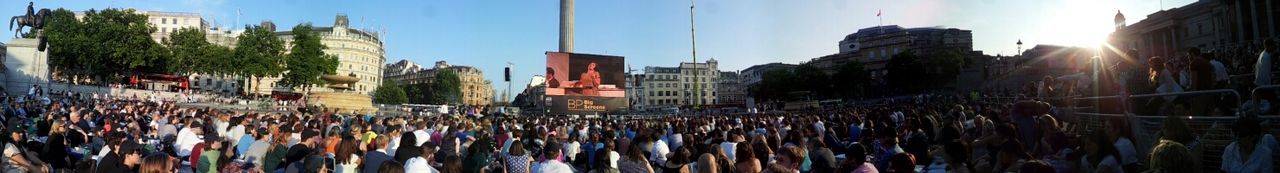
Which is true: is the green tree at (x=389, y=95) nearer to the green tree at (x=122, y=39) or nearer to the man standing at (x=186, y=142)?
the green tree at (x=122, y=39)

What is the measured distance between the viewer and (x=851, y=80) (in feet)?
272

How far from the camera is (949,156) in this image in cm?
573

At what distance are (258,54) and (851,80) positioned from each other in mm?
60456

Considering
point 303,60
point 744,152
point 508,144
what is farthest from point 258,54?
point 744,152

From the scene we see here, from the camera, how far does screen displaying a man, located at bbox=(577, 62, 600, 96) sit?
40.5 meters

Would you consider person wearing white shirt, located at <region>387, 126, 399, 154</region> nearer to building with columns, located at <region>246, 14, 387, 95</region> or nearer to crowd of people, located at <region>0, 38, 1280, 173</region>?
crowd of people, located at <region>0, 38, 1280, 173</region>

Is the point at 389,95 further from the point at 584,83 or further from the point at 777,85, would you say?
the point at 584,83

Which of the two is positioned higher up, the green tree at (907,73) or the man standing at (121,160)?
the green tree at (907,73)

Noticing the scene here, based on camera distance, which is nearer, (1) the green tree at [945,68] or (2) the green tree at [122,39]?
(2) the green tree at [122,39]

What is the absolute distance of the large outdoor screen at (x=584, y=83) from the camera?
3919cm

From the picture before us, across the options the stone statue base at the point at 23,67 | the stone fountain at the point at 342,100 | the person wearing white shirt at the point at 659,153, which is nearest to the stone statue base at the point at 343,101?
the stone fountain at the point at 342,100

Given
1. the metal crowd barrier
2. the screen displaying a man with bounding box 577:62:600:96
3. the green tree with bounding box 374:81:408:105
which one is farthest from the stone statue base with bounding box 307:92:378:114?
the green tree with bounding box 374:81:408:105

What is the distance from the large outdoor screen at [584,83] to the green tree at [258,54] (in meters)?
26.6

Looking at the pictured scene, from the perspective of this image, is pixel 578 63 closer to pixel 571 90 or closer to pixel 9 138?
pixel 571 90
